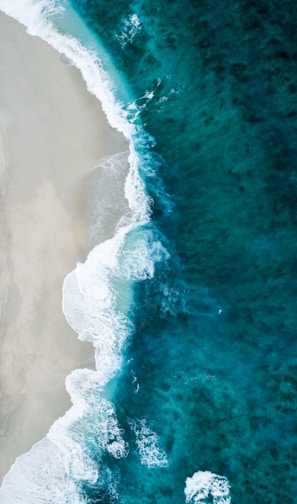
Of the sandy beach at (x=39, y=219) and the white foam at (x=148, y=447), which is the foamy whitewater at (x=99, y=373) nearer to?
the white foam at (x=148, y=447)

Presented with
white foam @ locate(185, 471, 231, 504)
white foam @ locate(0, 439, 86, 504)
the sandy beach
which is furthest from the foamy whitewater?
white foam @ locate(185, 471, 231, 504)

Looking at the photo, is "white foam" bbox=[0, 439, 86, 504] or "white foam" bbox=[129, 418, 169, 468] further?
"white foam" bbox=[129, 418, 169, 468]

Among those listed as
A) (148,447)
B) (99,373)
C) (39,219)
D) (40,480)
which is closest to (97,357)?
(99,373)

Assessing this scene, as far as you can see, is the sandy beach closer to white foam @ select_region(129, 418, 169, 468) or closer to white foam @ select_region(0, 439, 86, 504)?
white foam @ select_region(0, 439, 86, 504)

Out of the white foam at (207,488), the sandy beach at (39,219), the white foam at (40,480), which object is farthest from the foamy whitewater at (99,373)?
the white foam at (207,488)

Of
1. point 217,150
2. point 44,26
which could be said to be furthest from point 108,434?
point 44,26

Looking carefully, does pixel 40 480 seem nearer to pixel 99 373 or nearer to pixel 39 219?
pixel 99 373
